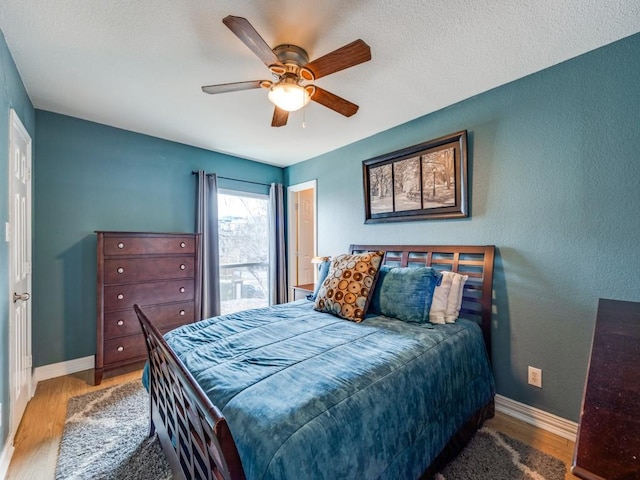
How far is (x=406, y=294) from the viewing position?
2162mm

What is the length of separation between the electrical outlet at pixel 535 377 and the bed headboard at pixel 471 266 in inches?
11.1

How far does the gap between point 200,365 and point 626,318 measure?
195 cm

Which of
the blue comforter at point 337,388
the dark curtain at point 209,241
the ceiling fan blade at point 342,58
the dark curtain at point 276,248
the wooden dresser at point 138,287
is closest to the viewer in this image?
the blue comforter at point 337,388

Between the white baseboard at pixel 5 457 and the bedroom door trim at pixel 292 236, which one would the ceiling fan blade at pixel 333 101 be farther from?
the white baseboard at pixel 5 457

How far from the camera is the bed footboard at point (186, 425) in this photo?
0.78m

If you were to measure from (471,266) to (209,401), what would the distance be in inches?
87.3

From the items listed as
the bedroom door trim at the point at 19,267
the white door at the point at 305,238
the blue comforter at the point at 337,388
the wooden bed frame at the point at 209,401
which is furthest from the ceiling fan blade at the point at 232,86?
the white door at the point at 305,238

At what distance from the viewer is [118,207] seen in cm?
313

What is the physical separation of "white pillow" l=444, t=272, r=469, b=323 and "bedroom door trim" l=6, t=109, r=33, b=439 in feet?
9.59

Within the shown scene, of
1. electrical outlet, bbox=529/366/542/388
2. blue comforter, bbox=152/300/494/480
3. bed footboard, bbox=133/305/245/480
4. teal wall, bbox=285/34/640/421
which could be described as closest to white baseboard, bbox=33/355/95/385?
bed footboard, bbox=133/305/245/480

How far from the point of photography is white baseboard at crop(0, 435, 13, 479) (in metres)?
1.59

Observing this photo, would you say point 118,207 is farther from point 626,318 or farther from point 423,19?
point 626,318

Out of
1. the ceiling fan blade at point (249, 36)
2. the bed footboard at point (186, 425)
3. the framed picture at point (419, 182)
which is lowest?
the bed footboard at point (186, 425)

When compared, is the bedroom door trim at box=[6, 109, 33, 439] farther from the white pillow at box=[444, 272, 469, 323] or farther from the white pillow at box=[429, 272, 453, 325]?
the white pillow at box=[444, 272, 469, 323]
